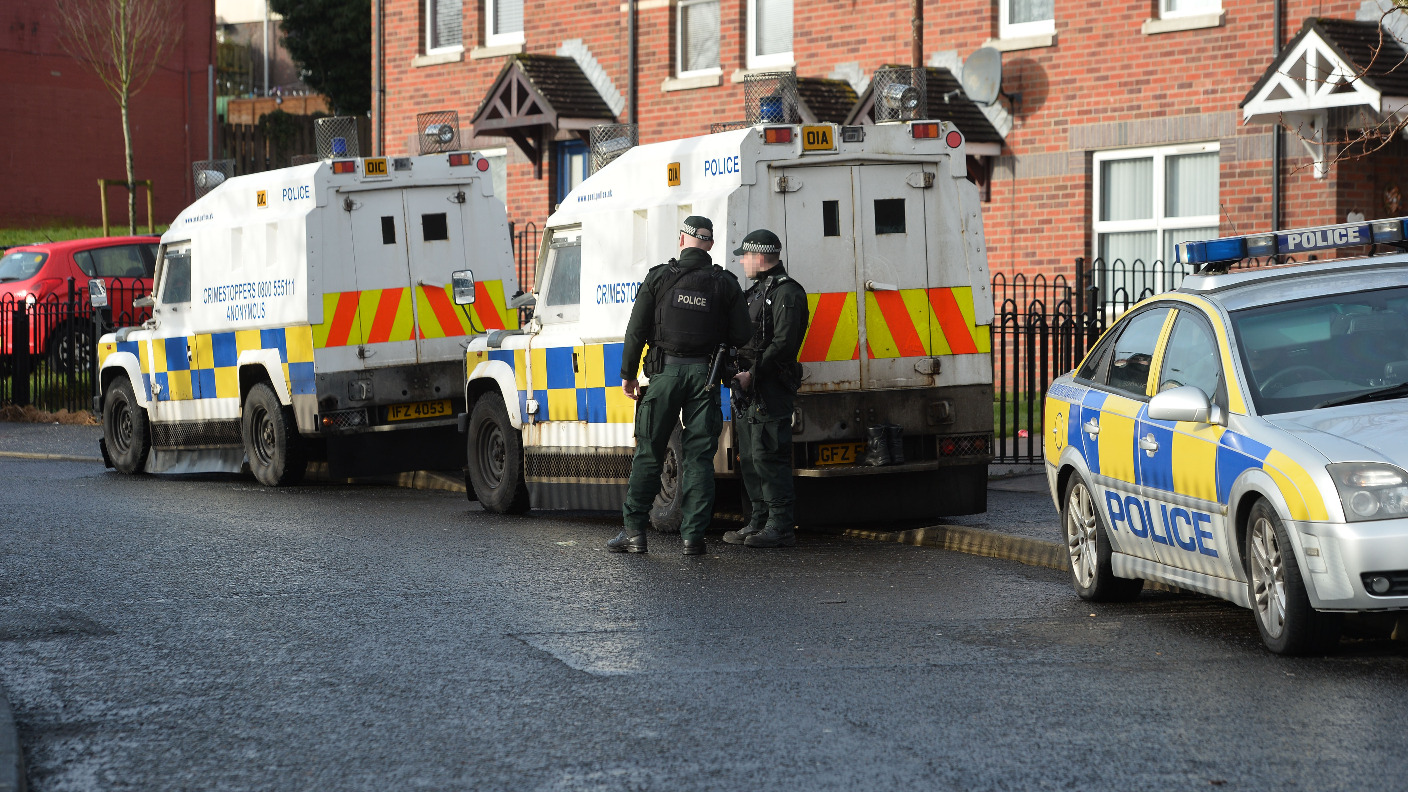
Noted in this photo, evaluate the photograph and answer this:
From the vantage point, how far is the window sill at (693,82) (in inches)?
863

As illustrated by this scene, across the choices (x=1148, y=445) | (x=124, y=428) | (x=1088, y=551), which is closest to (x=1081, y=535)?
(x=1088, y=551)

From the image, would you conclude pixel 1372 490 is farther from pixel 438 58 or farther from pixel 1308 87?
pixel 438 58

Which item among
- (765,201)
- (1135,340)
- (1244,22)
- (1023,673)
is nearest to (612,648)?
(1023,673)

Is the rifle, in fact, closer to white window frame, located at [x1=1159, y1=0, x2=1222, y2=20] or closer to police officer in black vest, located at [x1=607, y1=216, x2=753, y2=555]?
police officer in black vest, located at [x1=607, y1=216, x2=753, y2=555]

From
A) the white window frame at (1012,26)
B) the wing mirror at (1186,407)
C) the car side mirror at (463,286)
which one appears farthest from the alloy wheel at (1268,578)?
the white window frame at (1012,26)

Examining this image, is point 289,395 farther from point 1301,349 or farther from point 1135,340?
point 1301,349

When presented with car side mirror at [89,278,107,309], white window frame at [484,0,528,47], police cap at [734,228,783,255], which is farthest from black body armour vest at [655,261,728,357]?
white window frame at [484,0,528,47]

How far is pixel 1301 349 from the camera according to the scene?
7184 millimetres

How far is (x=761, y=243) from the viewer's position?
1020cm

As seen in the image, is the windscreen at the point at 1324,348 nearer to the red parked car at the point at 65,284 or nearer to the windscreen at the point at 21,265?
the red parked car at the point at 65,284

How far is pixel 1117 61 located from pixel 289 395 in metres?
9.31

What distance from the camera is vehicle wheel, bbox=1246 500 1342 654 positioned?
6527 mm

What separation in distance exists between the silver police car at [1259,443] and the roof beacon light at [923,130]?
2.83 meters

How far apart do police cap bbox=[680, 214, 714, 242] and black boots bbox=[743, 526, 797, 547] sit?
5.52 ft
